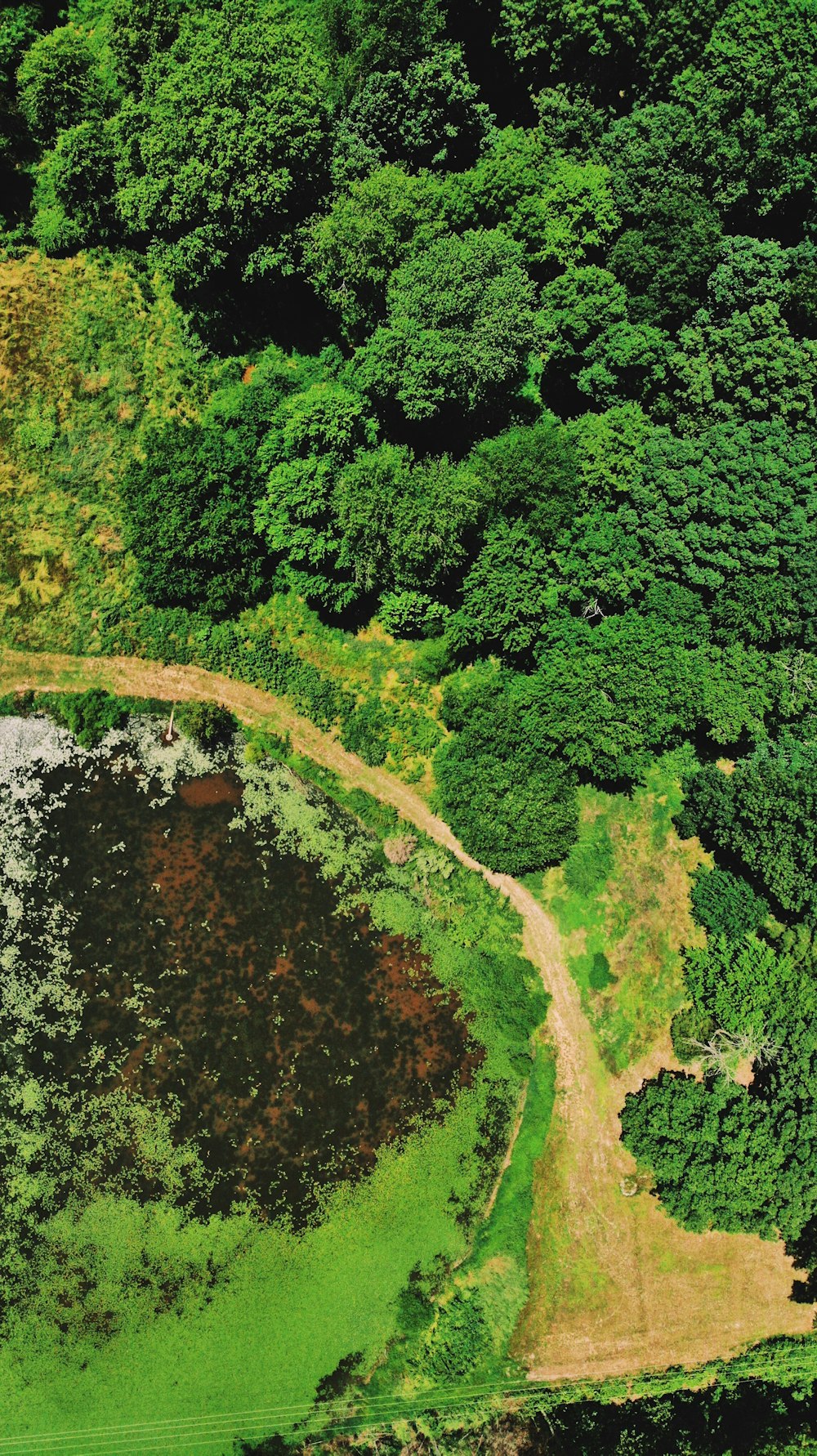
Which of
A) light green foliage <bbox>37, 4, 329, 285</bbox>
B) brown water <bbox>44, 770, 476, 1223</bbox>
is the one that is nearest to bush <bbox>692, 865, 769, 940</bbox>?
brown water <bbox>44, 770, 476, 1223</bbox>

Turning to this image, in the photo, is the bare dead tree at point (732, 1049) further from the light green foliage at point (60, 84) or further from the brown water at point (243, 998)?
the light green foliage at point (60, 84)

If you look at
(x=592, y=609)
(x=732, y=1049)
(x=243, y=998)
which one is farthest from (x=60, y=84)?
(x=732, y=1049)

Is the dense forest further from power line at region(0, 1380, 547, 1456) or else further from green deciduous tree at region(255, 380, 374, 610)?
power line at region(0, 1380, 547, 1456)

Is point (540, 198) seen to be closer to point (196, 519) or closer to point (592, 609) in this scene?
point (592, 609)

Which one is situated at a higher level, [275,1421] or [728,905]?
[728,905]

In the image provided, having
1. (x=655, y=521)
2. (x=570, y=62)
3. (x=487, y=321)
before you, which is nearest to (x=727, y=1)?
(x=570, y=62)
